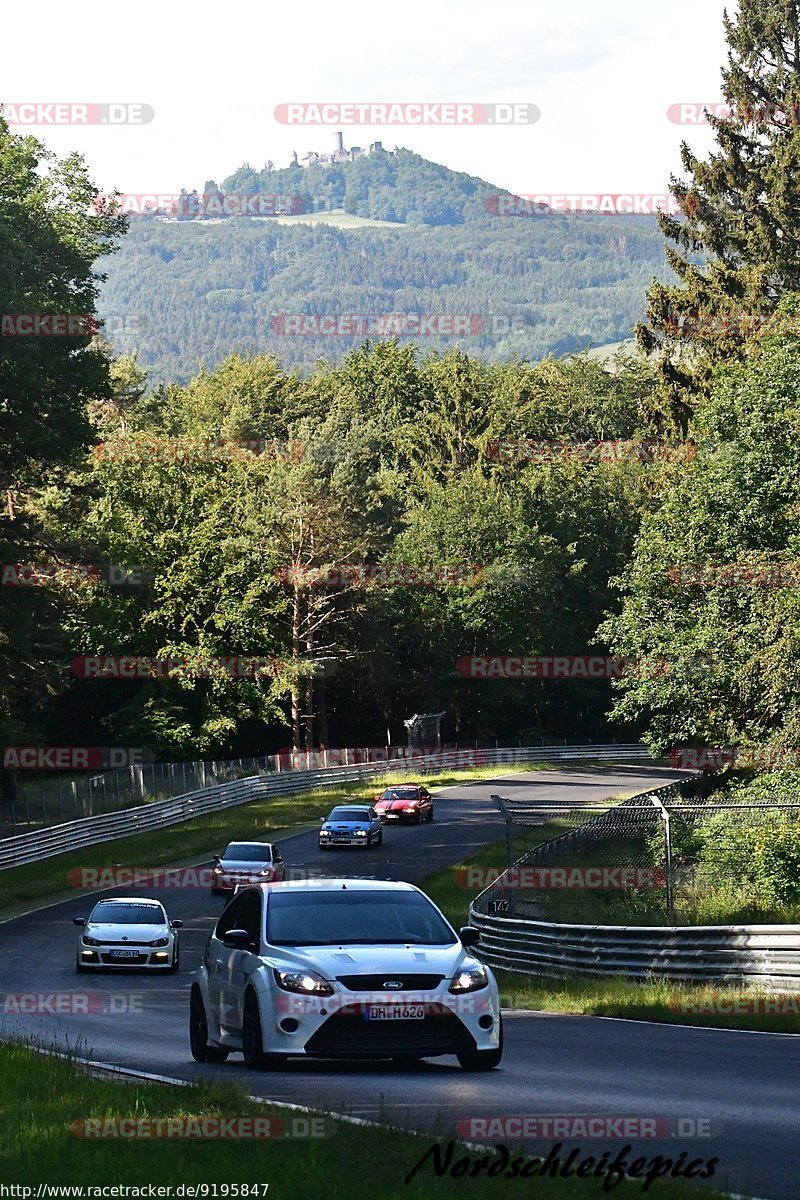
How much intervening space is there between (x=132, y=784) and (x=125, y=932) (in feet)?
91.1

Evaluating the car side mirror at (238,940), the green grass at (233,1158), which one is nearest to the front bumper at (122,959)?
the car side mirror at (238,940)

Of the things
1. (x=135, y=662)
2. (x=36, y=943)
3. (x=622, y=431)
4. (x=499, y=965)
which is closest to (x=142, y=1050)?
(x=499, y=965)

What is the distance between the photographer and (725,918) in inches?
775

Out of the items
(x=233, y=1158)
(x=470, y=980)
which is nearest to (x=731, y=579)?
(x=470, y=980)

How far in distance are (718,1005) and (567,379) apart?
98685mm

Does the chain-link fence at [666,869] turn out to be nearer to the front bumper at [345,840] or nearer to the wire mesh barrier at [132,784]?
the front bumper at [345,840]

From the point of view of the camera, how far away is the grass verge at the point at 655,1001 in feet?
54.1

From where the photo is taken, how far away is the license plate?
11.5m

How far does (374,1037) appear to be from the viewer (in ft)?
37.9

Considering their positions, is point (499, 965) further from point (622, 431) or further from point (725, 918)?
point (622, 431)

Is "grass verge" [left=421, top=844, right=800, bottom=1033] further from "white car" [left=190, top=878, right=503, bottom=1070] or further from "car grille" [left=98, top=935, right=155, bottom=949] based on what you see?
"car grille" [left=98, top=935, right=155, bottom=949]

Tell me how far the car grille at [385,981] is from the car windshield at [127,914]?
16.9 meters

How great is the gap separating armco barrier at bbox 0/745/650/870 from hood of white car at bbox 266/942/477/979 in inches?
1301

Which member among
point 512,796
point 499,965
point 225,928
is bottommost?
point 512,796
